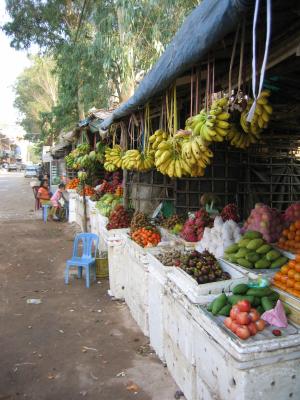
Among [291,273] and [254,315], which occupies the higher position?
[291,273]

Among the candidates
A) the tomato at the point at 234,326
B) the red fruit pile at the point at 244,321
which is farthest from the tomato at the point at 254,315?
the tomato at the point at 234,326

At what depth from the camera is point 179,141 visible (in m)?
3.55

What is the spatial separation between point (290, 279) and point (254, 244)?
2.35 ft

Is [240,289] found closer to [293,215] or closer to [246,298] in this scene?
[246,298]

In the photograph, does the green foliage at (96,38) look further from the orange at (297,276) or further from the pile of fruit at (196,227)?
the orange at (297,276)

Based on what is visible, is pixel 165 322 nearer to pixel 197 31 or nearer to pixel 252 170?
pixel 197 31

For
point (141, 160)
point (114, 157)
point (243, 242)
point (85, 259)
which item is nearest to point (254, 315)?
point (243, 242)

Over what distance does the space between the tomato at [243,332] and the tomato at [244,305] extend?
209 millimetres

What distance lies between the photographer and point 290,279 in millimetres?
2779

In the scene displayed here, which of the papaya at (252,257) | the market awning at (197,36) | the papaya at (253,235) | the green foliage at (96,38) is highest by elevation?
the green foliage at (96,38)

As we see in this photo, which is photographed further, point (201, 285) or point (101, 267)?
point (101, 267)

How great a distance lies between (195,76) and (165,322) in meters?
2.50


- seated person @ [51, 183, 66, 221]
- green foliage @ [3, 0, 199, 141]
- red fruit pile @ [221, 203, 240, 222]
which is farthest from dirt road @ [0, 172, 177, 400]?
green foliage @ [3, 0, 199, 141]

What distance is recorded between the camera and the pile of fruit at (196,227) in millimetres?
4770
